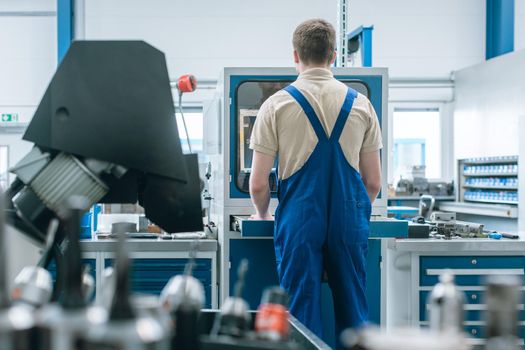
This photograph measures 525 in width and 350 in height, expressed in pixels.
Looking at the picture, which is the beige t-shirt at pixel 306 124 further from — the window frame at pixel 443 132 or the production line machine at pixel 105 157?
the window frame at pixel 443 132

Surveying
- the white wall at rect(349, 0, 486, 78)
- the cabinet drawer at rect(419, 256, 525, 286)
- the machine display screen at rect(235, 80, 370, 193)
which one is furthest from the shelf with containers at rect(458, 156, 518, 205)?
the machine display screen at rect(235, 80, 370, 193)

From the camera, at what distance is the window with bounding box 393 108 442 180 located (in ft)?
22.8

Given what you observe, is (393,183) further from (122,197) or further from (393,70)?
(122,197)

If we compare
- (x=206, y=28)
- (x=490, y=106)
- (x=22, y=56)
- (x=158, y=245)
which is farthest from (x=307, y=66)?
(x=22, y=56)

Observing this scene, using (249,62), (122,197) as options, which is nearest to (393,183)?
(249,62)

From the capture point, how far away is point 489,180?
592cm

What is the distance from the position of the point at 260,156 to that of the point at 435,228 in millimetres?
1249

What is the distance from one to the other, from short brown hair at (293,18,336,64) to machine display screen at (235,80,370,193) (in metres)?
0.56

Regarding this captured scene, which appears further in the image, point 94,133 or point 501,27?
point 501,27

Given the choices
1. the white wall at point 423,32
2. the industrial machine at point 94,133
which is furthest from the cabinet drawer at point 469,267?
the white wall at point 423,32

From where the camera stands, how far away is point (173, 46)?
21.8 feet

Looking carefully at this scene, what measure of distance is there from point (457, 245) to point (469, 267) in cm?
12

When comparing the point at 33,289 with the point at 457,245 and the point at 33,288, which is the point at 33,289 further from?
the point at 457,245

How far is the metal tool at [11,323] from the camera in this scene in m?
0.52
